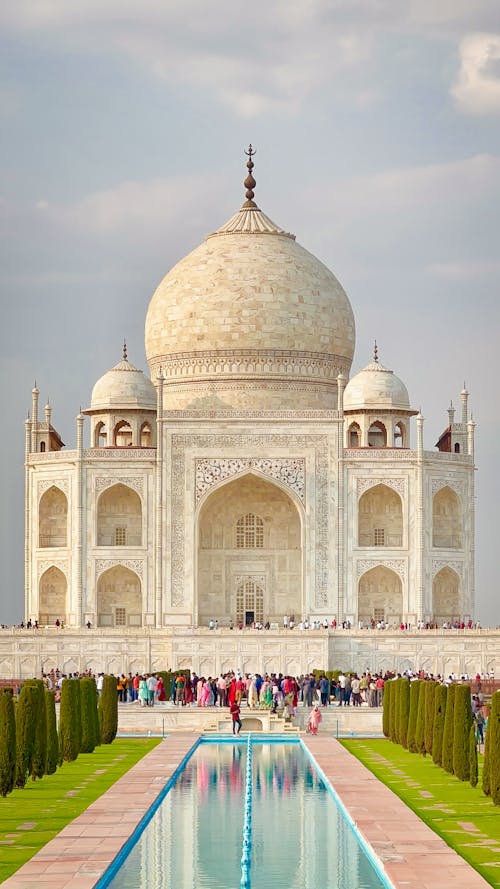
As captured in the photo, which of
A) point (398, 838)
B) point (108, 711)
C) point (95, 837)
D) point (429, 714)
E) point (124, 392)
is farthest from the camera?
point (124, 392)

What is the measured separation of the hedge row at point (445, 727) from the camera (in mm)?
15141

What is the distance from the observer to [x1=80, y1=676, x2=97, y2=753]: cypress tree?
66.9 feet

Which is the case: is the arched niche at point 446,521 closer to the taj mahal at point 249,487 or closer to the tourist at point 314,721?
the taj mahal at point 249,487

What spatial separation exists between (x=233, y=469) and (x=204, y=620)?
345 cm

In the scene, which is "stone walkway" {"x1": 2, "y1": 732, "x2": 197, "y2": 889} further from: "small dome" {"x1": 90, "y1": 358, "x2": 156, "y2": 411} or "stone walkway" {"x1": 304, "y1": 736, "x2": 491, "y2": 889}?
"small dome" {"x1": 90, "y1": 358, "x2": 156, "y2": 411}

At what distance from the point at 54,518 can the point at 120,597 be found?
7.71 ft

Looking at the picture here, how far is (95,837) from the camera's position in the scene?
12.9 metres

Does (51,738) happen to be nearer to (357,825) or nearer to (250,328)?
(357,825)

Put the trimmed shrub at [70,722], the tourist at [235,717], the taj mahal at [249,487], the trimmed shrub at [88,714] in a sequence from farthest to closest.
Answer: the taj mahal at [249,487]
the tourist at [235,717]
the trimmed shrub at [88,714]
the trimmed shrub at [70,722]

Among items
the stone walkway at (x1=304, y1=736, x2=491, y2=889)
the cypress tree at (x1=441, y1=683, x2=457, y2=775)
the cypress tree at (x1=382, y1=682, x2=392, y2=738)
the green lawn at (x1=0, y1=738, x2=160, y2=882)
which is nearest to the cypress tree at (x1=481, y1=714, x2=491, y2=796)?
the stone walkway at (x1=304, y1=736, x2=491, y2=889)

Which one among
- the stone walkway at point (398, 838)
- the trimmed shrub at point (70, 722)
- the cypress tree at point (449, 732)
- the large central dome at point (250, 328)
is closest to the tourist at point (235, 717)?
the trimmed shrub at point (70, 722)

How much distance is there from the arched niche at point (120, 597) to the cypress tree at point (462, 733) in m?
18.3

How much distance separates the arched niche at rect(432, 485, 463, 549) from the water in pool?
1800 cm

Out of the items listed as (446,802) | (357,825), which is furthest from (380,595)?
(357,825)
